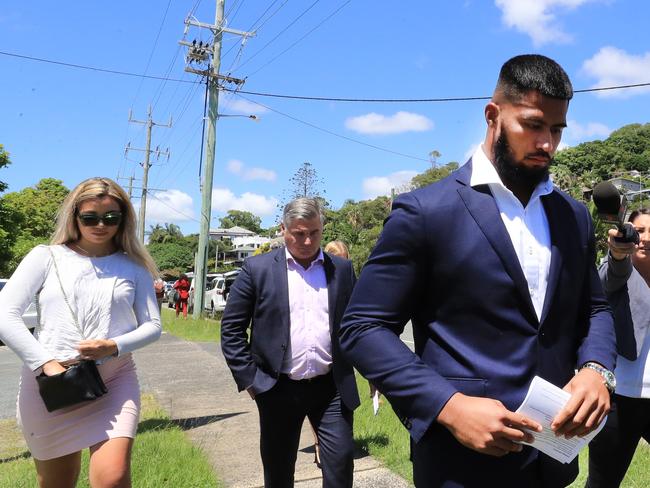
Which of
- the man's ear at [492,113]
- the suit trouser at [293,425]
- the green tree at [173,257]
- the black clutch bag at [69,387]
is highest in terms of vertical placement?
the man's ear at [492,113]

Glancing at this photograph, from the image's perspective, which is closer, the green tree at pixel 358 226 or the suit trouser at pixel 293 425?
the suit trouser at pixel 293 425

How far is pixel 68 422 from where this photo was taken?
2.87m

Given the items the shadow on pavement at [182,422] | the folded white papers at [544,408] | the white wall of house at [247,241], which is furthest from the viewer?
the white wall of house at [247,241]

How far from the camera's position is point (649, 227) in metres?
3.36

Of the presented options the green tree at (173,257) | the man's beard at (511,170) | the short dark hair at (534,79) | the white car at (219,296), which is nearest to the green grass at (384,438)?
the man's beard at (511,170)

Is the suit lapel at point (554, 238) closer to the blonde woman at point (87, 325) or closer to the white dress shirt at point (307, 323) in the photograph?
the white dress shirt at point (307, 323)

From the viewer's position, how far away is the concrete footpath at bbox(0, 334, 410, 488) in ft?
14.9

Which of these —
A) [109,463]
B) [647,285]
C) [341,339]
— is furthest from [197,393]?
[341,339]

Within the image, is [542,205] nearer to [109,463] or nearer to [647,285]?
[647,285]

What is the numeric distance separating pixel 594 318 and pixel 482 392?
0.52 meters

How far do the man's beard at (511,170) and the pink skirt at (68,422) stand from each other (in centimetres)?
208

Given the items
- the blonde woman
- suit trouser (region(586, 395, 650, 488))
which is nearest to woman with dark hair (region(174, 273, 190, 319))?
the blonde woman

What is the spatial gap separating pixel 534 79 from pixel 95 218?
2.29 m

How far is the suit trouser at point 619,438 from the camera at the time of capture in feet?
10.8
